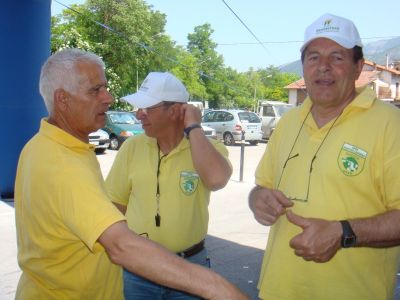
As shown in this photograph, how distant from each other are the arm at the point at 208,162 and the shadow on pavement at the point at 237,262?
6.79 ft

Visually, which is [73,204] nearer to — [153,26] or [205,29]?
[153,26]

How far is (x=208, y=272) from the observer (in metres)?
1.46

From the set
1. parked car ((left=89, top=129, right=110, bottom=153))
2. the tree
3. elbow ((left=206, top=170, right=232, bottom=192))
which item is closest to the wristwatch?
elbow ((left=206, top=170, right=232, bottom=192))

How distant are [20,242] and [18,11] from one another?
6.56 meters

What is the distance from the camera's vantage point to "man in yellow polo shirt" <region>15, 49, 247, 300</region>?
4.91 feet

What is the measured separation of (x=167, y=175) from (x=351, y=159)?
1.12 metres

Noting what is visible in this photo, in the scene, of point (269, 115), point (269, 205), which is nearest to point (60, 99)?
point (269, 205)

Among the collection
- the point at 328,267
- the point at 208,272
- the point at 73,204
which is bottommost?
the point at 328,267

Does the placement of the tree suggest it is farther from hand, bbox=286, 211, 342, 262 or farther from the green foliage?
hand, bbox=286, 211, 342, 262

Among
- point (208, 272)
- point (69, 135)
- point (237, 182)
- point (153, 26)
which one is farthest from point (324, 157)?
point (153, 26)

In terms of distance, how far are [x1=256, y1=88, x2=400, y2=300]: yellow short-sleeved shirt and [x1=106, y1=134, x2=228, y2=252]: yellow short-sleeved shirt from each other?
0.60 m

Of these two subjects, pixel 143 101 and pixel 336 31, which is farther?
pixel 143 101

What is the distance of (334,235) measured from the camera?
1965 millimetres

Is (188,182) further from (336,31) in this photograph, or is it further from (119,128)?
(119,128)
